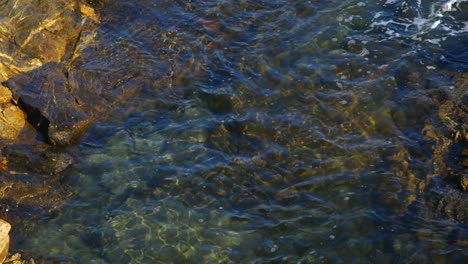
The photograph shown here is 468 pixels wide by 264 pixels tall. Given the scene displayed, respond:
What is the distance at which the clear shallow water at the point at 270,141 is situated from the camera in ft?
28.6

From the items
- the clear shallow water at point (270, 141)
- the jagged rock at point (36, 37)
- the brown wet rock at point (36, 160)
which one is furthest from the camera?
the jagged rock at point (36, 37)

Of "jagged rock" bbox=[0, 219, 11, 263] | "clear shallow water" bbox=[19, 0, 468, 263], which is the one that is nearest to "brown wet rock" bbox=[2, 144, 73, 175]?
"clear shallow water" bbox=[19, 0, 468, 263]

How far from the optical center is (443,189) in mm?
9125

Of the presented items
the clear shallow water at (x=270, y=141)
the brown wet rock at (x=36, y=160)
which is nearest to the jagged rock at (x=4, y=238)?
the clear shallow water at (x=270, y=141)


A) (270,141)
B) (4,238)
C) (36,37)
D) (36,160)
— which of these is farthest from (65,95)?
(270,141)

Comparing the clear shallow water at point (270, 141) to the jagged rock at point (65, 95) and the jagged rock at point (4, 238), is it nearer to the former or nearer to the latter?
the jagged rock at point (65, 95)

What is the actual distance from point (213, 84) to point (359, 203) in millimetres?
4539

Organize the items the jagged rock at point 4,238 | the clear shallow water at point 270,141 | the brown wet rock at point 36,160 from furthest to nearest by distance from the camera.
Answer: the brown wet rock at point 36,160
the clear shallow water at point 270,141
the jagged rock at point 4,238

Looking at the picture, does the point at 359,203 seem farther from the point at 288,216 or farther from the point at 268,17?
the point at 268,17

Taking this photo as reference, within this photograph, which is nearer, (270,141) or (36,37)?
(270,141)

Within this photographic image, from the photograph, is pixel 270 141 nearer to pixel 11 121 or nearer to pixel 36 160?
pixel 36 160

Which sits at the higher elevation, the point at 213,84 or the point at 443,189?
the point at 213,84

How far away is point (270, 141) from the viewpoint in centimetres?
1041

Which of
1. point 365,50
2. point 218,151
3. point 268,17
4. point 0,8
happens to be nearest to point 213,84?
point 218,151
